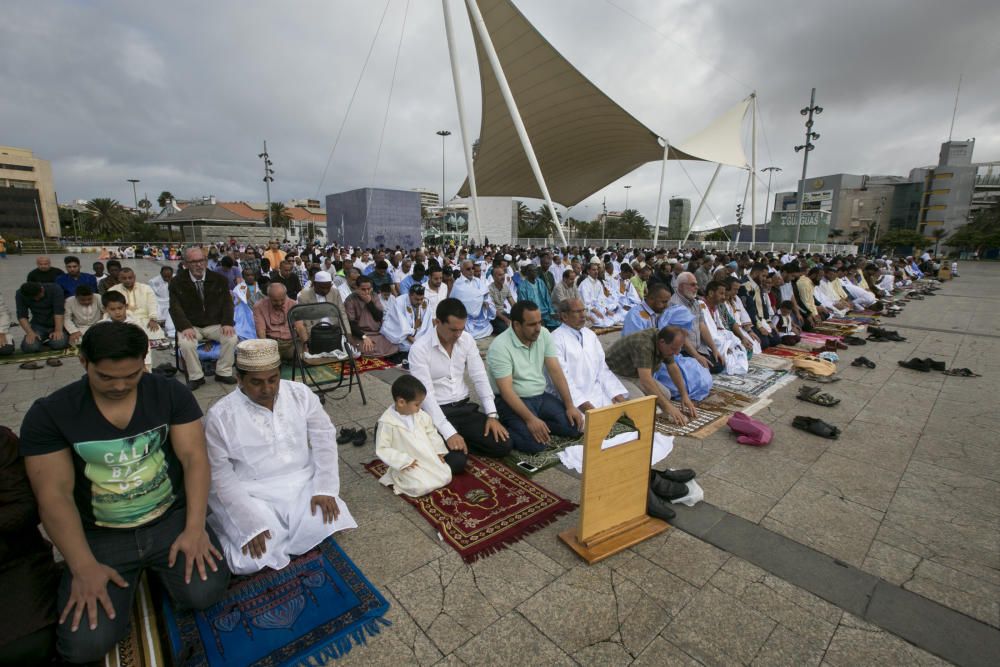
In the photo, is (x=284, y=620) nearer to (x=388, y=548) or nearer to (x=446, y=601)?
(x=388, y=548)

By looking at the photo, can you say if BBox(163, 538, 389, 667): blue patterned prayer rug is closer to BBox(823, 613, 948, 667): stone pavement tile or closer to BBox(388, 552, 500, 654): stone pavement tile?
BBox(388, 552, 500, 654): stone pavement tile

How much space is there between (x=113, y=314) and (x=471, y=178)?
14.6 meters

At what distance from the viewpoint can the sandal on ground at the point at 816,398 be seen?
4945 millimetres

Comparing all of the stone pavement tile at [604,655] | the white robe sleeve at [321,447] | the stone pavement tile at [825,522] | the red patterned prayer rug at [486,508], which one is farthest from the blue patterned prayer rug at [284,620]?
the stone pavement tile at [825,522]

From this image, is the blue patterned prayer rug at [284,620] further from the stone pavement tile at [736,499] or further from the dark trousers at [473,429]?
the stone pavement tile at [736,499]

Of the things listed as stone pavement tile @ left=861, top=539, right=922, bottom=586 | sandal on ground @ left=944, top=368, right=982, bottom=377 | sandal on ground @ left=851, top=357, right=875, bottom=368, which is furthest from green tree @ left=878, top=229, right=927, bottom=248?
stone pavement tile @ left=861, top=539, right=922, bottom=586

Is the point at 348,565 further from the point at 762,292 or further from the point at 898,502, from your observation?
the point at 762,292

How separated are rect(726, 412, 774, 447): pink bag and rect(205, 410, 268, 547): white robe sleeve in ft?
12.2

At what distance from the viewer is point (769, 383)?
5750 millimetres

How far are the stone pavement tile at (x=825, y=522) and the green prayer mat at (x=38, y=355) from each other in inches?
355

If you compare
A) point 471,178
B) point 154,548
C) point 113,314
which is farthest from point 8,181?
point 154,548

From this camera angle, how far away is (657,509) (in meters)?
2.82

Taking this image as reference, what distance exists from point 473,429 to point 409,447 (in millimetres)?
655

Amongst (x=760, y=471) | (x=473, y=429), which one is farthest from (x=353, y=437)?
(x=760, y=471)
